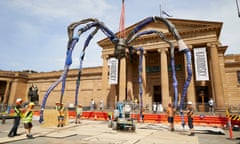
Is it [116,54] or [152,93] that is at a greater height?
[116,54]

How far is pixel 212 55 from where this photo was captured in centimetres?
2366

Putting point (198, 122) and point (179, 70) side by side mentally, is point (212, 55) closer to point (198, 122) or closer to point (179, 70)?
point (179, 70)

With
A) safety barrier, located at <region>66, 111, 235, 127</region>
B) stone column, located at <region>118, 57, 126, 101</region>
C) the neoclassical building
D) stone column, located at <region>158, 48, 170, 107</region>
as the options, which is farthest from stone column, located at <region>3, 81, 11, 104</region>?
stone column, located at <region>158, 48, 170, 107</region>

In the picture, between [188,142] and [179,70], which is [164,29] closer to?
[179,70]

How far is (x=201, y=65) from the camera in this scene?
22.7 meters

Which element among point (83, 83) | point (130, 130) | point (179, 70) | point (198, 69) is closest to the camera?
point (130, 130)

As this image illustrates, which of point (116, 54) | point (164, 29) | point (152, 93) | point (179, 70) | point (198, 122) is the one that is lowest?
point (198, 122)

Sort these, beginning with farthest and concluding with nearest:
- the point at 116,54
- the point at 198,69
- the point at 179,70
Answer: the point at 179,70 → the point at 198,69 → the point at 116,54

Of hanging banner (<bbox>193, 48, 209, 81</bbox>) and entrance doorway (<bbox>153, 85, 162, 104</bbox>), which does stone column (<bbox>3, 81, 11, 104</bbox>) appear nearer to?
entrance doorway (<bbox>153, 85, 162, 104</bbox>)

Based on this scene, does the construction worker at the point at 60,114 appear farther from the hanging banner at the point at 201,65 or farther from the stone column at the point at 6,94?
the stone column at the point at 6,94

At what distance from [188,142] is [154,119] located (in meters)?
10.8

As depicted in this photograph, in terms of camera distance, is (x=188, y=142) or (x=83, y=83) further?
(x=83, y=83)

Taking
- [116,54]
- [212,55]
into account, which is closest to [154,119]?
[116,54]

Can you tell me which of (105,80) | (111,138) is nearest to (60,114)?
(111,138)
